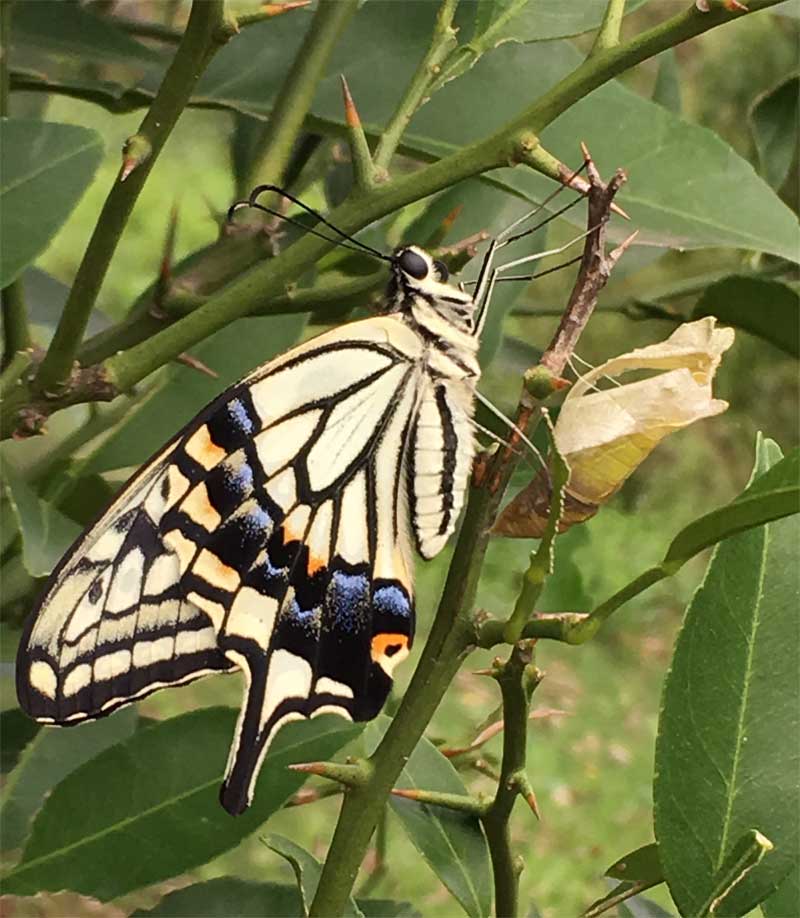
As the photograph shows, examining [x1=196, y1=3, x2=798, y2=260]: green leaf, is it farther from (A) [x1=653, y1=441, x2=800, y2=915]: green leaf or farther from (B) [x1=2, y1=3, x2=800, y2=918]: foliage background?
(B) [x1=2, y1=3, x2=800, y2=918]: foliage background

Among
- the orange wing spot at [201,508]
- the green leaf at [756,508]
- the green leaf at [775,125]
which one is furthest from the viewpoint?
the green leaf at [775,125]

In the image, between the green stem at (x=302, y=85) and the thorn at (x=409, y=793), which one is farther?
the green stem at (x=302, y=85)

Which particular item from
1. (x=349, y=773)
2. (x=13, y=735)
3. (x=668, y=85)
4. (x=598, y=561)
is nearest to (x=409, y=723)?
(x=349, y=773)

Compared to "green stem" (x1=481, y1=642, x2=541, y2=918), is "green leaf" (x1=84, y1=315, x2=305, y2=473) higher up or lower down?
higher up

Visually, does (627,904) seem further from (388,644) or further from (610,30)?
(610,30)

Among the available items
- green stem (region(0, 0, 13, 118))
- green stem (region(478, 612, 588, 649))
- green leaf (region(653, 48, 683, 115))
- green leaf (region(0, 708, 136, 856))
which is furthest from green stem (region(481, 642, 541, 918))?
green leaf (region(653, 48, 683, 115))

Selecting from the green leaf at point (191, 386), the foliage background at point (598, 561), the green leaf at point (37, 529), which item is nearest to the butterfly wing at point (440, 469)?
the green leaf at point (191, 386)

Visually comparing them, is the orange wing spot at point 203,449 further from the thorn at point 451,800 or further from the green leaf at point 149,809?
the thorn at point 451,800
